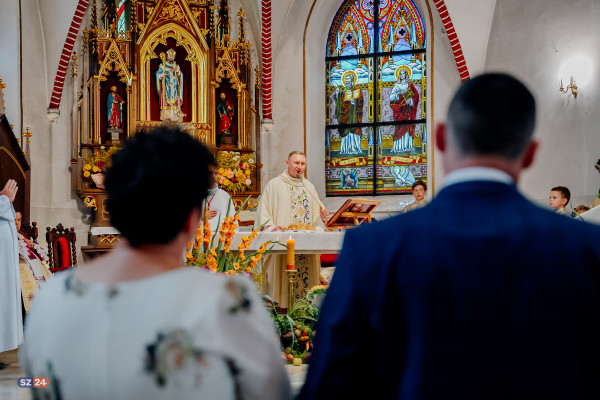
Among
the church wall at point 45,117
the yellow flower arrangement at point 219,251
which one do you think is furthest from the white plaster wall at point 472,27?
the yellow flower arrangement at point 219,251

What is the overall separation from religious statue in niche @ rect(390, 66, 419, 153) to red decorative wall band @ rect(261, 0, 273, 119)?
6.76 ft

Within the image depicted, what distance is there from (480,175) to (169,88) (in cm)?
994

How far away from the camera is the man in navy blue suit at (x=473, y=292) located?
132 cm

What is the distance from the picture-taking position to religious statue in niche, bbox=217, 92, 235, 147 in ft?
36.0

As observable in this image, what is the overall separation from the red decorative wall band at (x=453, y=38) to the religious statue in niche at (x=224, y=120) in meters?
3.62

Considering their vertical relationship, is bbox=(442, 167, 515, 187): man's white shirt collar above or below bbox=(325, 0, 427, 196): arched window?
below

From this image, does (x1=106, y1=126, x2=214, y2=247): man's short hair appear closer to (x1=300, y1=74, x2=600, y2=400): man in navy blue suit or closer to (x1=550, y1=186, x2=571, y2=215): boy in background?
(x1=300, y1=74, x2=600, y2=400): man in navy blue suit

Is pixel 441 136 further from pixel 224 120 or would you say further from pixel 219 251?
pixel 224 120

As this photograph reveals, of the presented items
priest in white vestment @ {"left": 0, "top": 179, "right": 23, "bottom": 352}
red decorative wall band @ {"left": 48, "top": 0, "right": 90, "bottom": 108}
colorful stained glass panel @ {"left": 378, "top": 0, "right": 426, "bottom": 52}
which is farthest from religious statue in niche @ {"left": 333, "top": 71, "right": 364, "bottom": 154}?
priest in white vestment @ {"left": 0, "top": 179, "right": 23, "bottom": 352}

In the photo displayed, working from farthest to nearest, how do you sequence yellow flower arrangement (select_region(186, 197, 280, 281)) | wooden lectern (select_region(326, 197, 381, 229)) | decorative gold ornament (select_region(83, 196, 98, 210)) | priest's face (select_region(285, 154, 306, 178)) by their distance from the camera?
decorative gold ornament (select_region(83, 196, 98, 210))
priest's face (select_region(285, 154, 306, 178))
wooden lectern (select_region(326, 197, 381, 229))
yellow flower arrangement (select_region(186, 197, 280, 281))

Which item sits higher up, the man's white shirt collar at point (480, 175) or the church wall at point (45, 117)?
the church wall at point (45, 117)

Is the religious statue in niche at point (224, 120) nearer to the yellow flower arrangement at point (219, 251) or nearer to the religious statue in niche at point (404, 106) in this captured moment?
the religious statue in niche at point (404, 106)

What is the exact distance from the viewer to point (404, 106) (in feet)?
38.2

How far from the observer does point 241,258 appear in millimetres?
3760
